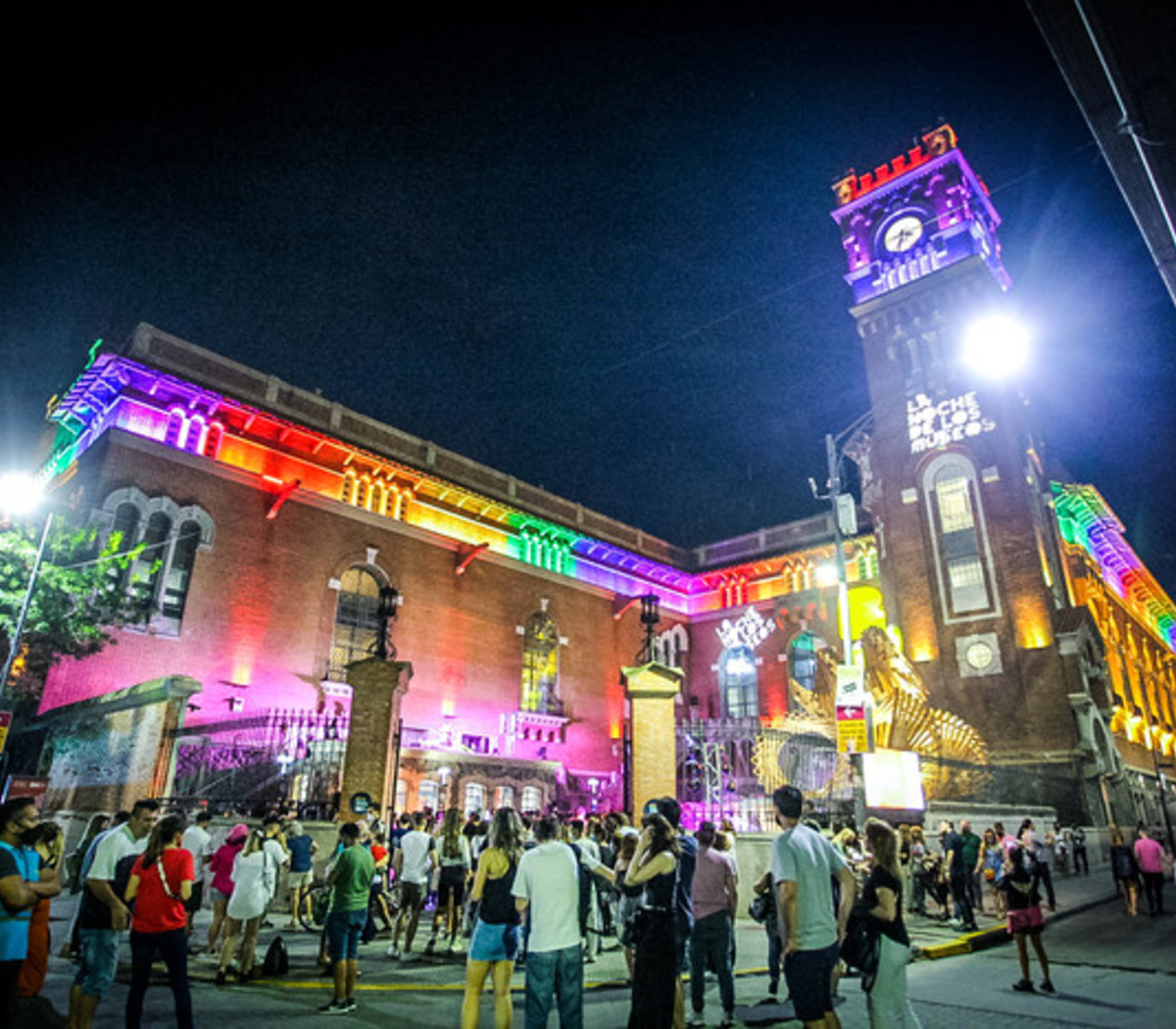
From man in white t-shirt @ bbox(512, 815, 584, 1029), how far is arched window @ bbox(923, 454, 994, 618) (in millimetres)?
24863

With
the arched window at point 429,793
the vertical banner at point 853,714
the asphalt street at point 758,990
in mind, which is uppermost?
the vertical banner at point 853,714

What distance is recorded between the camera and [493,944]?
18.1 feet

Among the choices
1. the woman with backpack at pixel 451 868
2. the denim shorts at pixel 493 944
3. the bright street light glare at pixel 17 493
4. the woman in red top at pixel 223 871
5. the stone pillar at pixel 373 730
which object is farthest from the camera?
the bright street light glare at pixel 17 493

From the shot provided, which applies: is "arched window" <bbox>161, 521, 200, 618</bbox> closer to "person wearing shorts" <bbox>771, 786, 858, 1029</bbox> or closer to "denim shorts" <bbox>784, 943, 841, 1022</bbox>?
"person wearing shorts" <bbox>771, 786, 858, 1029</bbox>

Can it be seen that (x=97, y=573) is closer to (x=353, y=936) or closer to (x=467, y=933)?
(x=467, y=933)

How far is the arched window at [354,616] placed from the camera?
81.9 feet

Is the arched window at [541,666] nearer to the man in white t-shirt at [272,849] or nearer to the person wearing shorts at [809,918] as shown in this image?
the man in white t-shirt at [272,849]

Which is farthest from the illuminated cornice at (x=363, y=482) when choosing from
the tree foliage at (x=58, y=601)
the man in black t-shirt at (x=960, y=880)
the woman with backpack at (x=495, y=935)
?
the woman with backpack at (x=495, y=935)

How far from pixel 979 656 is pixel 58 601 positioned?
26.6 m

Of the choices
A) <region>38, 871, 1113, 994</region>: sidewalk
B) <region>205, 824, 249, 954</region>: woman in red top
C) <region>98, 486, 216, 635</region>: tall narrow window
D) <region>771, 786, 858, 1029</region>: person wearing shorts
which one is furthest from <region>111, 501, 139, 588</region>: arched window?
<region>771, 786, 858, 1029</region>: person wearing shorts

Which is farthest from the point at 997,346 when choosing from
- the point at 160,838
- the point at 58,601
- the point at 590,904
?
the point at 58,601

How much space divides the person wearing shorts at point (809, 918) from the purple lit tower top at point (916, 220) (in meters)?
29.1

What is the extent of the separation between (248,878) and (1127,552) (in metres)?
50.3

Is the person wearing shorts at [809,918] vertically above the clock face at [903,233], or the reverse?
the clock face at [903,233]
